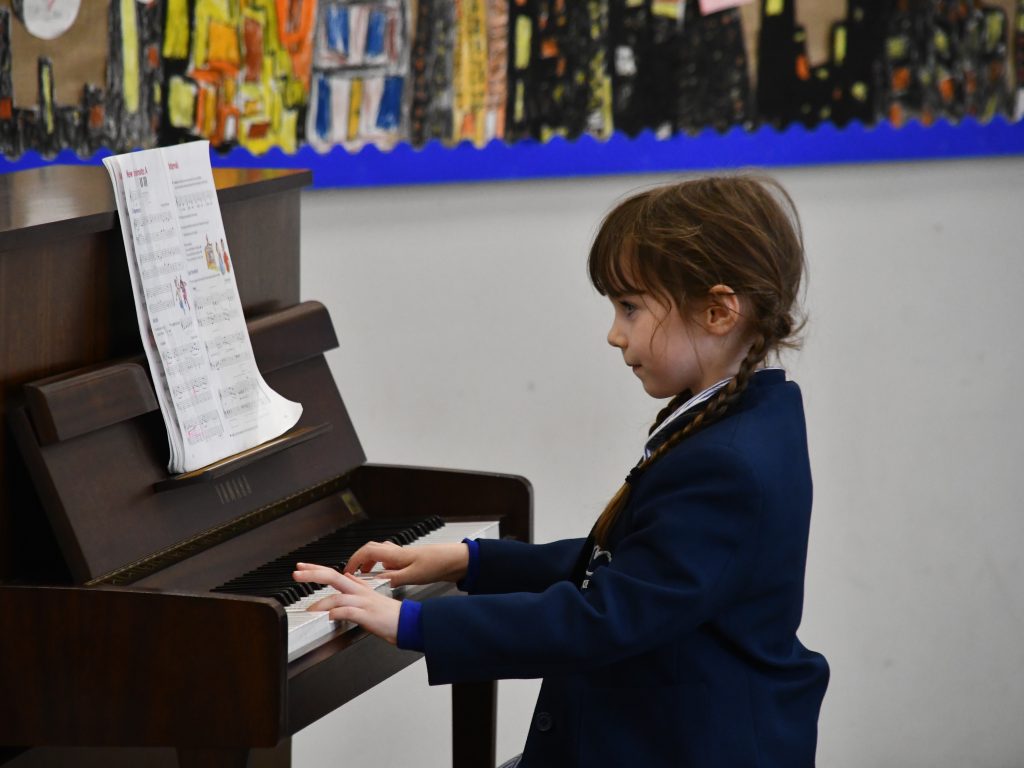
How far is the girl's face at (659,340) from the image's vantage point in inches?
58.7

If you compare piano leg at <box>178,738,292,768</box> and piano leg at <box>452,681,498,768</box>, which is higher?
piano leg at <box>178,738,292,768</box>

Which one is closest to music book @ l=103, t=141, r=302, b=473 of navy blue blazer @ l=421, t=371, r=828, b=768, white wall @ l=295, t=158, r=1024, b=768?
navy blue blazer @ l=421, t=371, r=828, b=768

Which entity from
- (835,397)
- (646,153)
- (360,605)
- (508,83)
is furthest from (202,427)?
(835,397)

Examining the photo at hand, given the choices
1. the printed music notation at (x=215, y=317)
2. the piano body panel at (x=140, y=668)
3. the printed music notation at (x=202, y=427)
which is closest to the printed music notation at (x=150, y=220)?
the printed music notation at (x=215, y=317)

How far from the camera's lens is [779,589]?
4.80ft

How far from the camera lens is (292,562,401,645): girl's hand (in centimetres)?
141

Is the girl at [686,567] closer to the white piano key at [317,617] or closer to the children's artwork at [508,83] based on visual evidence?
the white piano key at [317,617]

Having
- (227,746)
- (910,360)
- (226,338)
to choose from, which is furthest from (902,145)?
(227,746)

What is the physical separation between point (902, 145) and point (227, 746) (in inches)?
77.9

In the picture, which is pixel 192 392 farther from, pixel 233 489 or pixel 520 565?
pixel 520 565

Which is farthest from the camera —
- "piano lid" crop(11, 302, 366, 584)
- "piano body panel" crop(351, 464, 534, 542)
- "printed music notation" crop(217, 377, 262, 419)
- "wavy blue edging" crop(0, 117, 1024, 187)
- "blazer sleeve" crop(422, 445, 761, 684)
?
"wavy blue edging" crop(0, 117, 1024, 187)

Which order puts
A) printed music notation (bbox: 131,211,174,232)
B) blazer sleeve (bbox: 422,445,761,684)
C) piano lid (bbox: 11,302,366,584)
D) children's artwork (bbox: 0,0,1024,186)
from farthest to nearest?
children's artwork (bbox: 0,0,1024,186)
printed music notation (bbox: 131,211,174,232)
piano lid (bbox: 11,302,366,584)
blazer sleeve (bbox: 422,445,761,684)

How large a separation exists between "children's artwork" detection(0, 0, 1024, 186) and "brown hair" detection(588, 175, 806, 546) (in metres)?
1.12

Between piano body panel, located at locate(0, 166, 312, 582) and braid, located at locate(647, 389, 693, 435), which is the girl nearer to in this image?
braid, located at locate(647, 389, 693, 435)
